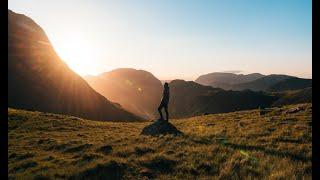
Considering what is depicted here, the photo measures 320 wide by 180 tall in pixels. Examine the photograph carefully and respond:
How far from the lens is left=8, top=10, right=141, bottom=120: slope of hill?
154 meters

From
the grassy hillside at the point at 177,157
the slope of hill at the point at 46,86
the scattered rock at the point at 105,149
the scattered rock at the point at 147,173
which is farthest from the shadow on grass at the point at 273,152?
the slope of hill at the point at 46,86

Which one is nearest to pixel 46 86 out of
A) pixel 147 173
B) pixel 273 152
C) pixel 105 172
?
pixel 105 172

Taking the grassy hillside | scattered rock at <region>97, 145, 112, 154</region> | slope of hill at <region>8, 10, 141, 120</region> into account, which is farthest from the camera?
slope of hill at <region>8, 10, 141, 120</region>

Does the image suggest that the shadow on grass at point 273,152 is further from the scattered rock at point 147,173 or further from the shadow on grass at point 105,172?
the shadow on grass at point 105,172

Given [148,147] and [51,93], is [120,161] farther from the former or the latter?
[51,93]

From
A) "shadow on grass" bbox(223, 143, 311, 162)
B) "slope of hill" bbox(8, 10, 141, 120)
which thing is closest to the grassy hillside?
"shadow on grass" bbox(223, 143, 311, 162)

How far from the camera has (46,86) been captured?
165000 mm

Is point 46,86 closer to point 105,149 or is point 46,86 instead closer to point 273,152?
point 105,149

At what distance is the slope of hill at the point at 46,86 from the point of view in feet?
505

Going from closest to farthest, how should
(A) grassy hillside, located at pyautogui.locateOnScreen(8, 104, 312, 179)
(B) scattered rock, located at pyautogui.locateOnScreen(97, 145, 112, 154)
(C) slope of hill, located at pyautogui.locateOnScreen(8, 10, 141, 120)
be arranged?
(A) grassy hillside, located at pyautogui.locateOnScreen(8, 104, 312, 179) → (B) scattered rock, located at pyautogui.locateOnScreen(97, 145, 112, 154) → (C) slope of hill, located at pyautogui.locateOnScreen(8, 10, 141, 120)

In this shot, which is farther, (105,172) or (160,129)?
(160,129)

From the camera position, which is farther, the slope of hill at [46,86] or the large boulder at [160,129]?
the slope of hill at [46,86]

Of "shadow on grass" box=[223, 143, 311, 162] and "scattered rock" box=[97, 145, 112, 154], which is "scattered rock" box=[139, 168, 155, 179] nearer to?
"scattered rock" box=[97, 145, 112, 154]

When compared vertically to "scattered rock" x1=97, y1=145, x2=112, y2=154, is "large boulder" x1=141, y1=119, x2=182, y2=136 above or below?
above
